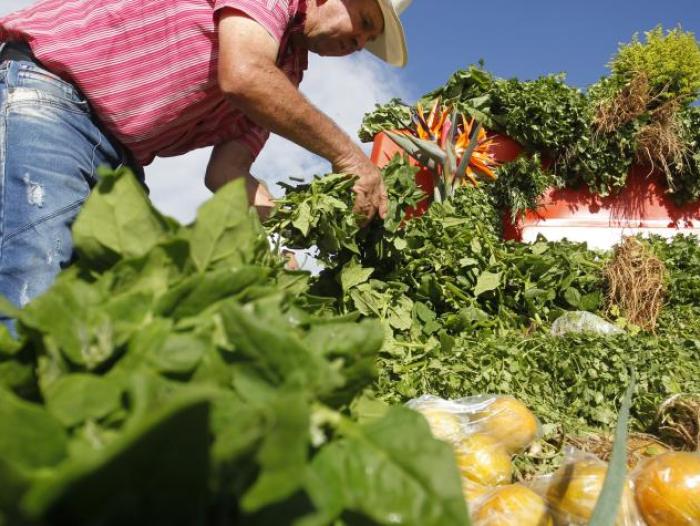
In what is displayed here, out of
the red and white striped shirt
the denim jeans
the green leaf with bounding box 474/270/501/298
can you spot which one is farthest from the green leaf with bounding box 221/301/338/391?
the green leaf with bounding box 474/270/501/298

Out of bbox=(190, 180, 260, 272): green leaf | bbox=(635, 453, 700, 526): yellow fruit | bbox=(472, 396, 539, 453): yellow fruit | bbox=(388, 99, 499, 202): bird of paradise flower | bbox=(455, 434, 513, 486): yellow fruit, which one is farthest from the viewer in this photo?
bbox=(388, 99, 499, 202): bird of paradise flower

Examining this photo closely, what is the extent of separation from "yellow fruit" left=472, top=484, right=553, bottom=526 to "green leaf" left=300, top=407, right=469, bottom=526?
0.86 m

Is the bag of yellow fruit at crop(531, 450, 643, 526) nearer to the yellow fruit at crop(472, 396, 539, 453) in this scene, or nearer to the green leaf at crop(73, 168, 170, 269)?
the yellow fruit at crop(472, 396, 539, 453)

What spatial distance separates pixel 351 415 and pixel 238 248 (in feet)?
0.82

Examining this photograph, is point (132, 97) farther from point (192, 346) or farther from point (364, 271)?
point (192, 346)

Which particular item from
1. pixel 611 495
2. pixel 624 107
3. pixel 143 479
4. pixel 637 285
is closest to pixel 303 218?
pixel 611 495

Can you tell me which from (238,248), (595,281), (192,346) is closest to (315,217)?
(238,248)

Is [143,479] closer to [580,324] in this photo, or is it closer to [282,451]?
[282,451]

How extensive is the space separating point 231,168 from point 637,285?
95.7 inches

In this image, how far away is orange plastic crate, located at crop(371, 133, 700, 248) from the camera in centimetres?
484

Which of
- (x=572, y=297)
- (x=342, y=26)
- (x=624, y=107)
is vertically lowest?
(x=572, y=297)

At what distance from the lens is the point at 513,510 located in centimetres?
128

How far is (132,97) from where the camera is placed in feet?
6.45

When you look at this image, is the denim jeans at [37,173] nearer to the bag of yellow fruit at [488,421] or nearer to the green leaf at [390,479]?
the bag of yellow fruit at [488,421]
